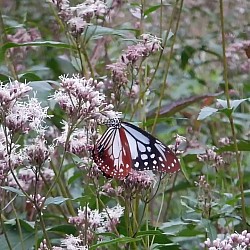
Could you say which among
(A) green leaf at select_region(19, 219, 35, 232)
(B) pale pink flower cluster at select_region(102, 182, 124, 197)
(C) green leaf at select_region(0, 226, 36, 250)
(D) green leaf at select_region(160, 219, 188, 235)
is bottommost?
(D) green leaf at select_region(160, 219, 188, 235)

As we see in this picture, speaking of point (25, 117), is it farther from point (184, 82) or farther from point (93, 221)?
point (184, 82)

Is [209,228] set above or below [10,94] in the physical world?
below

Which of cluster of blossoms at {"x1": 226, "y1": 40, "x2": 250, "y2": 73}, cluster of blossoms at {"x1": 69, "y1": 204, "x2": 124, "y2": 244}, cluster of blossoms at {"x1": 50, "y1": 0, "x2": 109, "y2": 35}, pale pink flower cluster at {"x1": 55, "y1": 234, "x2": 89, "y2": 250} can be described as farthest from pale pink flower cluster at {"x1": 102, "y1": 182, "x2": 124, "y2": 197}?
cluster of blossoms at {"x1": 226, "y1": 40, "x2": 250, "y2": 73}

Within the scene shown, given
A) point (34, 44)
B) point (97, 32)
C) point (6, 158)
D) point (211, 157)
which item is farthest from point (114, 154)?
point (211, 157)

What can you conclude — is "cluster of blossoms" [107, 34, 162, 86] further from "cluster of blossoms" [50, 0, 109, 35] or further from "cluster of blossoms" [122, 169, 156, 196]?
"cluster of blossoms" [122, 169, 156, 196]

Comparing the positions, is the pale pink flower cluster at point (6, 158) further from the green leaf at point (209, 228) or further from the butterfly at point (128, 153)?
the green leaf at point (209, 228)

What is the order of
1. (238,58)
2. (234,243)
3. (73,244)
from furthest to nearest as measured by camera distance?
(238,58) < (73,244) < (234,243)

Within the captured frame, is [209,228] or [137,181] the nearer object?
[137,181]

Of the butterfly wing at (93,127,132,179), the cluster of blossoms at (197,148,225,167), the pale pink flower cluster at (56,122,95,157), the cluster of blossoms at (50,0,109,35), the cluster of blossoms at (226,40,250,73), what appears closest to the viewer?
the butterfly wing at (93,127,132,179)
